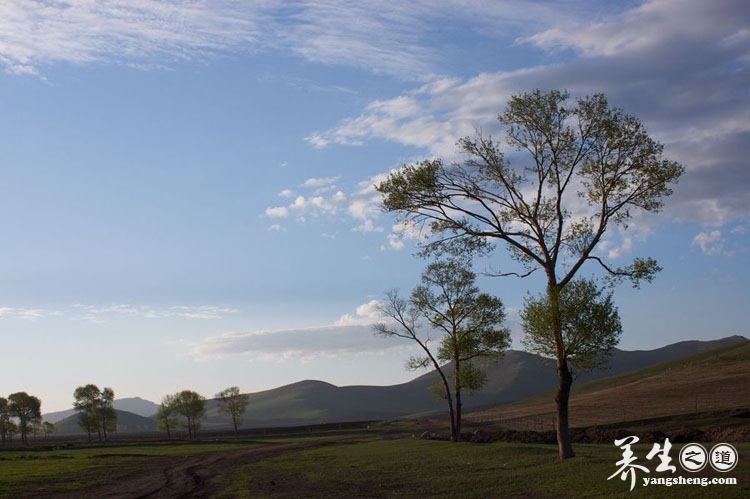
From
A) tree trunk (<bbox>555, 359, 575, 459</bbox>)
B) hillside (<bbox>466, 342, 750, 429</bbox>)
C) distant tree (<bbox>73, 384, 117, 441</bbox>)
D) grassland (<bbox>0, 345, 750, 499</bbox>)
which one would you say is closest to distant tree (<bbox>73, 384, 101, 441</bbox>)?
distant tree (<bbox>73, 384, 117, 441</bbox>)

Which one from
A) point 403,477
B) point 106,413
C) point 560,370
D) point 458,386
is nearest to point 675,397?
point 458,386

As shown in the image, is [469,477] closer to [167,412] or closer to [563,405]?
[563,405]

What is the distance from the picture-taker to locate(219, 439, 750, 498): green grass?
881 inches

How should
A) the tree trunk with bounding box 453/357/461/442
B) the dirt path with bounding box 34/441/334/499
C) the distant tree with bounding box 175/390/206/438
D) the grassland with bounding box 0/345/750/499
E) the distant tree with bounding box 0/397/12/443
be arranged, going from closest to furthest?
1. the grassland with bounding box 0/345/750/499
2. the dirt path with bounding box 34/441/334/499
3. the tree trunk with bounding box 453/357/461/442
4. the distant tree with bounding box 0/397/12/443
5. the distant tree with bounding box 175/390/206/438

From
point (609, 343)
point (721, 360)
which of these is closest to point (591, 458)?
point (609, 343)

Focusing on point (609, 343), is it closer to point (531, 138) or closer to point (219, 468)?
point (531, 138)

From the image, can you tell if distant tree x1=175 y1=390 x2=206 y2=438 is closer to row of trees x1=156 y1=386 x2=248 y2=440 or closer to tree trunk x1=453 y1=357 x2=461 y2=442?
row of trees x1=156 y1=386 x2=248 y2=440

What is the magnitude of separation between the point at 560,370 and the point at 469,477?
6465mm

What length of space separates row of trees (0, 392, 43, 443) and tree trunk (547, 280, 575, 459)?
161 m

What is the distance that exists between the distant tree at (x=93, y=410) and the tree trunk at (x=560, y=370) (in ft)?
511

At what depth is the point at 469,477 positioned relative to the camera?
2923 centimetres

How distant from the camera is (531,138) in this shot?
3234cm

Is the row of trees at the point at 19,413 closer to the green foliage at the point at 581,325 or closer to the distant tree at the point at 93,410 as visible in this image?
the distant tree at the point at 93,410

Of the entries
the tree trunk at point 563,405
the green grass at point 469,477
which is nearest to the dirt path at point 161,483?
the green grass at point 469,477
